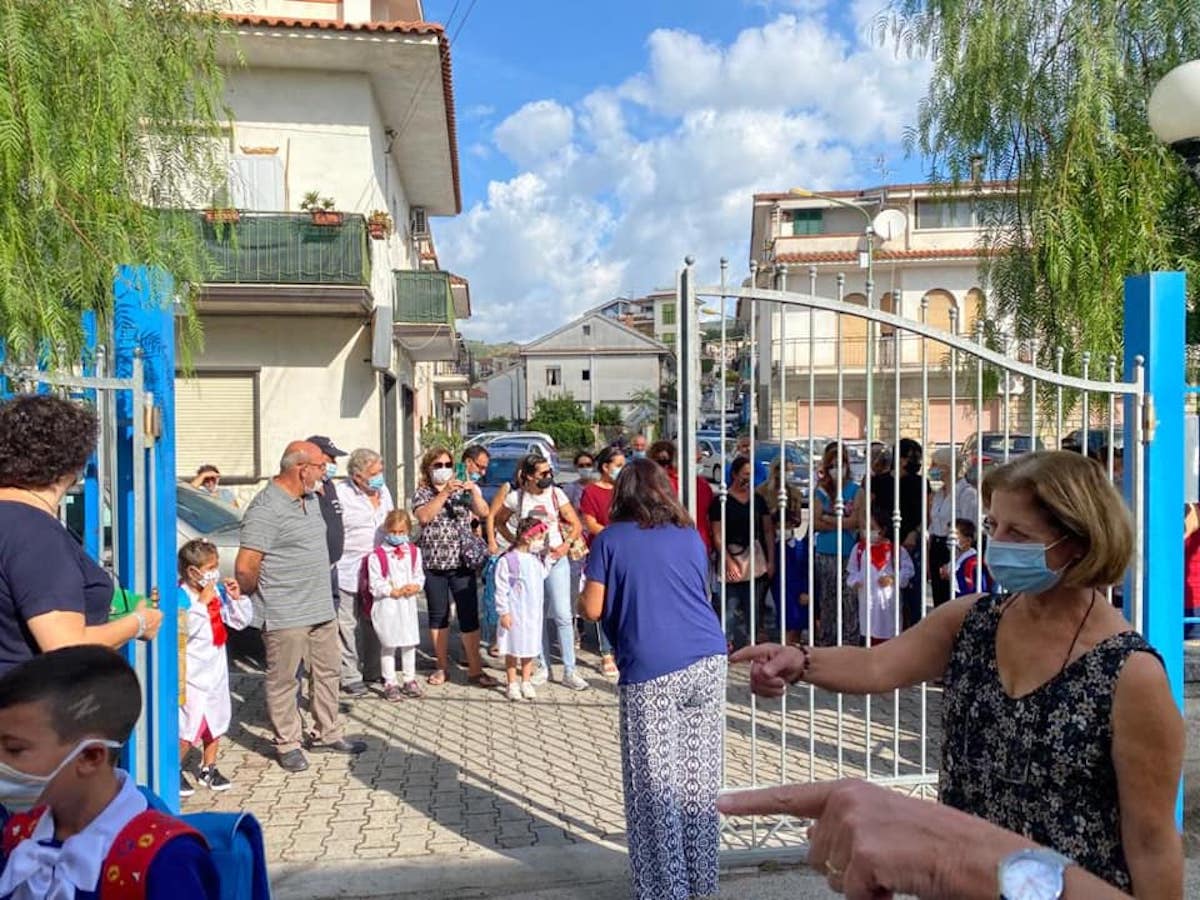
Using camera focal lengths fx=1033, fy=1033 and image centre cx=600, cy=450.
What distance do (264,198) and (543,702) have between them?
10.9 m

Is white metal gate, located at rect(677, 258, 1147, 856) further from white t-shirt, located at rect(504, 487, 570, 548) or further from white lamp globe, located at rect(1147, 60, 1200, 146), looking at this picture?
white t-shirt, located at rect(504, 487, 570, 548)

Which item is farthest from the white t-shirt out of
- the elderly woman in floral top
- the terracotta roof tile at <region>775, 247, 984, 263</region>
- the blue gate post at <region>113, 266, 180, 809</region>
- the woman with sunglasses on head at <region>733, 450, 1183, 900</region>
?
the terracotta roof tile at <region>775, 247, 984, 263</region>

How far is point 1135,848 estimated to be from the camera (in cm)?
210

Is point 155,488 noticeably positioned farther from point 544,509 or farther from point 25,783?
point 544,509

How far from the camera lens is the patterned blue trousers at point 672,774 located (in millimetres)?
4113

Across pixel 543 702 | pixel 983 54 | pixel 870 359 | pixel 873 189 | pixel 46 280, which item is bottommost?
pixel 543 702

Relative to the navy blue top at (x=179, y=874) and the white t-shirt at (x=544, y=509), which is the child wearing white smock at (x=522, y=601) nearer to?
the white t-shirt at (x=544, y=509)

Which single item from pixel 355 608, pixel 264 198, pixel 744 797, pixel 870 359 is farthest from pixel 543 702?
pixel 264 198

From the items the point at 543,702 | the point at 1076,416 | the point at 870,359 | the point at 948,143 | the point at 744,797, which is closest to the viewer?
the point at 744,797

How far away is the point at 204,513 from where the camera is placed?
28.8ft

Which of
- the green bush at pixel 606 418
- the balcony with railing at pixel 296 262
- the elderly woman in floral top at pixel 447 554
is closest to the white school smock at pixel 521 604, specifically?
the elderly woman in floral top at pixel 447 554

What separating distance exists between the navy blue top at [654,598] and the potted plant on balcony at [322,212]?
11.9 m

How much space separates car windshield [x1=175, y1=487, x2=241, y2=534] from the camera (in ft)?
27.6

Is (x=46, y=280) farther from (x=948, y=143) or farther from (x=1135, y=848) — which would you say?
(x=948, y=143)
